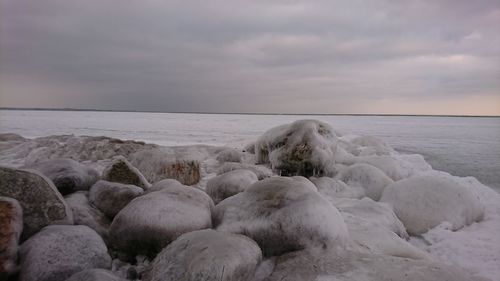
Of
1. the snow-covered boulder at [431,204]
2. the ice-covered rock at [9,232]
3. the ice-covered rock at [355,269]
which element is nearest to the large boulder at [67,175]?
the ice-covered rock at [9,232]

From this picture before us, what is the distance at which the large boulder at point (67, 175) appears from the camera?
4.63 metres

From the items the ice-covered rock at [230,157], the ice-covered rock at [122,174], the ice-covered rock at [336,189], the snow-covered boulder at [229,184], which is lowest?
the ice-covered rock at [336,189]

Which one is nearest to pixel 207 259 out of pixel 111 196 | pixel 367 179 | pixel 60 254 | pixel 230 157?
pixel 60 254

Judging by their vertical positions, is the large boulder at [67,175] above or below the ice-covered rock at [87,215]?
above

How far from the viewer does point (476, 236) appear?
188 inches

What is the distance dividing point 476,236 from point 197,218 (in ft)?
11.5

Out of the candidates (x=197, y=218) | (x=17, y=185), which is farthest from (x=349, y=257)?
(x=17, y=185)

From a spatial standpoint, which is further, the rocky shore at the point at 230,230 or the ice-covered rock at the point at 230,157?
the ice-covered rock at the point at 230,157

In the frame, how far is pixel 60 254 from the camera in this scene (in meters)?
3.08

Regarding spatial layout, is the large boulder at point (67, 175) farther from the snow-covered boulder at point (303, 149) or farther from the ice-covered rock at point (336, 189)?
the snow-covered boulder at point (303, 149)

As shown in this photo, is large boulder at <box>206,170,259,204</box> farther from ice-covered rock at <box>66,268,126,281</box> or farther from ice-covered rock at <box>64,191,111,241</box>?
ice-covered rock at <box>66,268,126,281</box>

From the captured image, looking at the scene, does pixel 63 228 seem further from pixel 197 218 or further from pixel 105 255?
pixel 197 218

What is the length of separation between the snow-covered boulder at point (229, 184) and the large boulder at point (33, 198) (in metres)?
2.18

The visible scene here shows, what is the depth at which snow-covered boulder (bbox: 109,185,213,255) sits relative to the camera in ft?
11.8
